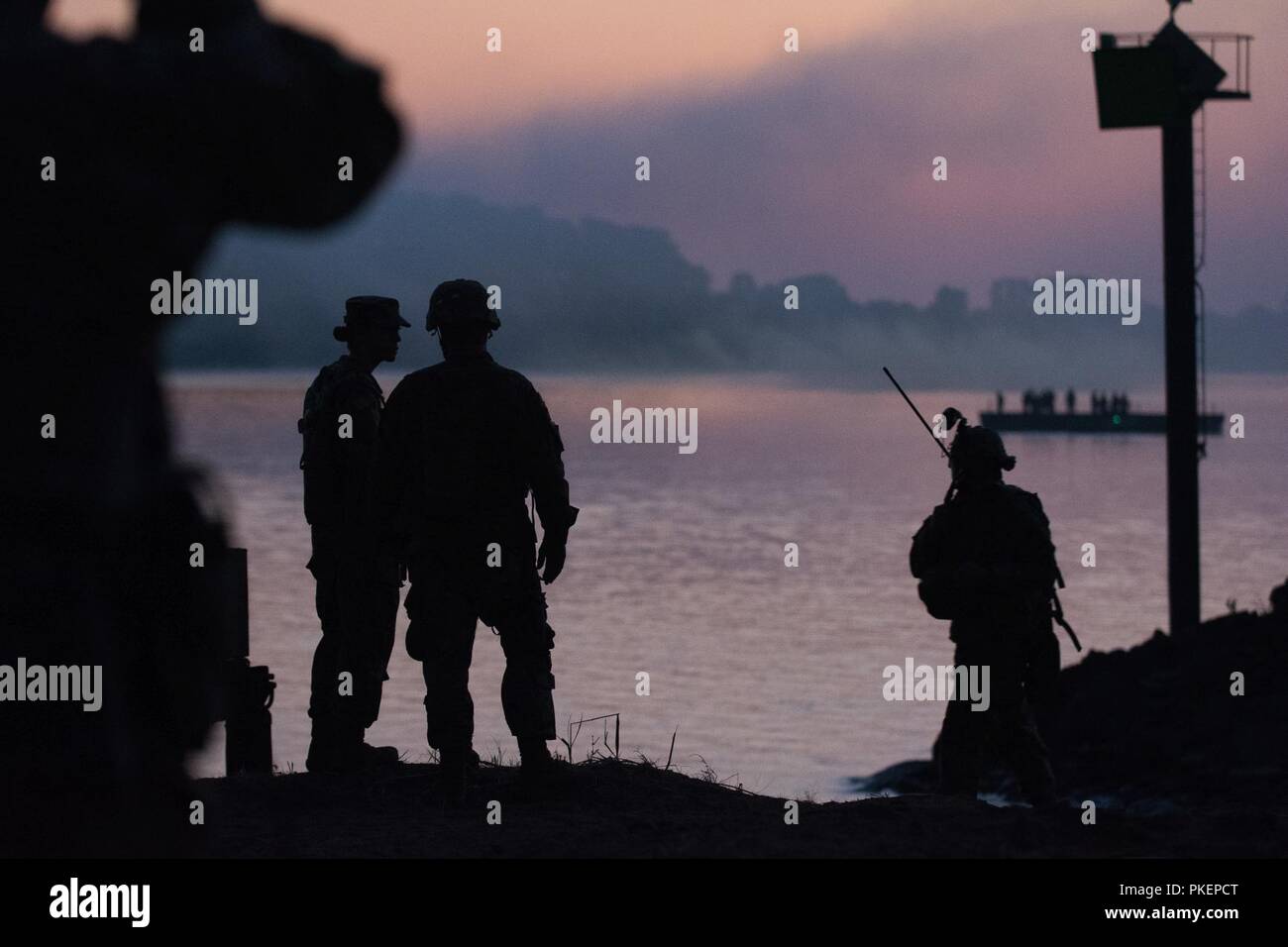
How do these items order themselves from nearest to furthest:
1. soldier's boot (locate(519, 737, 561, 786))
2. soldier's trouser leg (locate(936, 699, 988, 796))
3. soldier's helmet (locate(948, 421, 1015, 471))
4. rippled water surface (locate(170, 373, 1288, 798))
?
soldier's boot (locate(519, 737, 561, 786)), soldier's helmet (locate(948, 421, 1015, 471)), soldier's trouser leg (locate(936, 699, 988, 796)), rippled water surface (locate(170, 373, 1288, 798))

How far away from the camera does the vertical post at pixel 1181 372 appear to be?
22812 millimetres

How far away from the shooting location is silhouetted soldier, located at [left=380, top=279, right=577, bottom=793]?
28.1 ft

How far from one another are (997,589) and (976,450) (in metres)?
0.74

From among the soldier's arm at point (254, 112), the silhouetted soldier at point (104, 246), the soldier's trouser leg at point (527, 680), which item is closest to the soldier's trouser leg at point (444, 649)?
the soldier's trouser leg at point (527, 680)

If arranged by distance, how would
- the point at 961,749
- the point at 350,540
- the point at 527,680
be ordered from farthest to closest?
the point at 961,749 → the point at 350,540 → the point at 527,680

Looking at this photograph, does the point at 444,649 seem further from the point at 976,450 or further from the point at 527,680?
the point at 976,450

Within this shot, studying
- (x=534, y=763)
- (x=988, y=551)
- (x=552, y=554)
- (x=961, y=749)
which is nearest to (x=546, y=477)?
(x=552, y=554)

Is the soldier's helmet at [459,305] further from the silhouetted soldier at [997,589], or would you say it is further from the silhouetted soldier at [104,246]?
the silhouetted soldier at [104,246]

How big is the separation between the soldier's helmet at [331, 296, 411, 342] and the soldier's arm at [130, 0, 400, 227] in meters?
7.43

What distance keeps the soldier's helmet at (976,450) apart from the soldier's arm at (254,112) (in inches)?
307

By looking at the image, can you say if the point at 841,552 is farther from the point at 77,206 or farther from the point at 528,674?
the point at 77,206

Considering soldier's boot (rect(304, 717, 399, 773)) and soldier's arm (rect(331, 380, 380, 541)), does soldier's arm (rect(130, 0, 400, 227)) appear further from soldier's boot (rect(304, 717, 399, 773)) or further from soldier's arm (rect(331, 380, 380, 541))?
soldier's boot (rect(304, 717, 399, 773))

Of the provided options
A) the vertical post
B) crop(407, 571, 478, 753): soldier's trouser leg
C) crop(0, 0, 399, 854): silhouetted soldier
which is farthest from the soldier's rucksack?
the vertical post

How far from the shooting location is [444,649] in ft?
28.2
